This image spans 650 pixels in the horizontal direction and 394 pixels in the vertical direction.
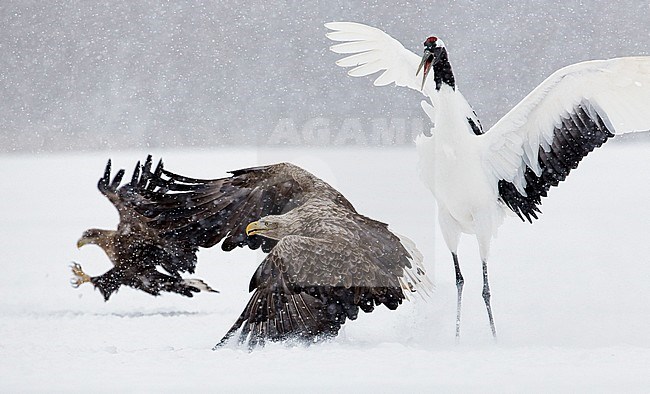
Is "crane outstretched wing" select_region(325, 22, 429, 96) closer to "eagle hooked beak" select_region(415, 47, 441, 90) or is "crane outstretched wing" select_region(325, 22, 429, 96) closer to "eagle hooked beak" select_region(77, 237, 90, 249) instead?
"eagle hooked beak" select_region(415, 47, 441, 90)

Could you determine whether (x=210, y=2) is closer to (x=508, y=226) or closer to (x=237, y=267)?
(x=237, y=267)

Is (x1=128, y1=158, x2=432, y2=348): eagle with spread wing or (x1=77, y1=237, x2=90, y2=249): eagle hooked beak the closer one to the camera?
(x1=128, y1=158, x2=432, y2=348): eagle with spread wing

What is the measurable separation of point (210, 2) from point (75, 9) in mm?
436

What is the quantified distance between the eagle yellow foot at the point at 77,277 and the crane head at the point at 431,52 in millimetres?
1055

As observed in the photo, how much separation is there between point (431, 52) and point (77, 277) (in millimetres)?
1129

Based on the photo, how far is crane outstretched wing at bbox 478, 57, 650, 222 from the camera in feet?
6.33

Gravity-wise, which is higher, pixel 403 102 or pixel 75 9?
pixel 75 9

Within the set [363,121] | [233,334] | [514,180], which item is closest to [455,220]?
[514,180]

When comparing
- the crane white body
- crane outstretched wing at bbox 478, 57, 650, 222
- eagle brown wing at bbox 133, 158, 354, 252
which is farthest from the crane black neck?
eagle brown wing at bbox 133, 158, 354, 252

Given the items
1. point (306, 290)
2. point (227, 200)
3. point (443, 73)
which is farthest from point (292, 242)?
point (443, 73)

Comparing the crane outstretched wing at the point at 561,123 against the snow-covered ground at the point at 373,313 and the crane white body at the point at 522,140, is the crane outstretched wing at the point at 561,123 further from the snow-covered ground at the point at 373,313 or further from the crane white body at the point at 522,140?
the snow-covered ground at the point at 373,313

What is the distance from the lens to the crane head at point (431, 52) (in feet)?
6.51

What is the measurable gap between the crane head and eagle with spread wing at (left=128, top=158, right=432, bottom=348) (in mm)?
361

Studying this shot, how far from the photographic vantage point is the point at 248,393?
5.27 feet
